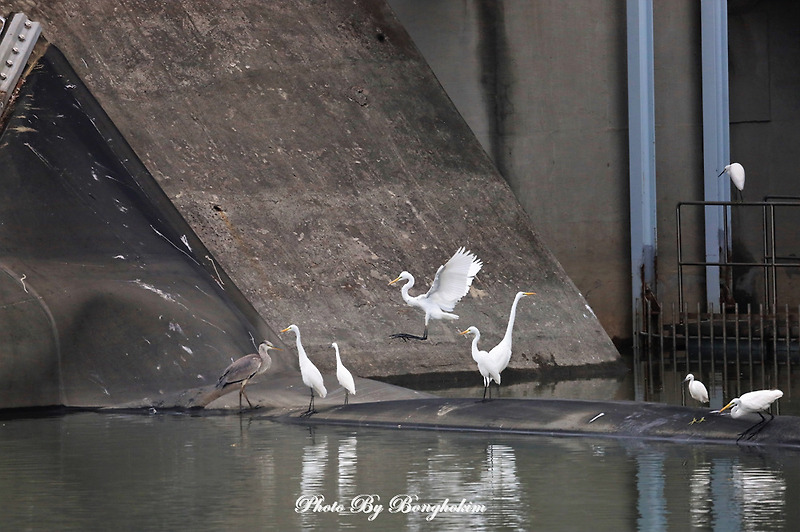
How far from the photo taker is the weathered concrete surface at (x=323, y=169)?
17812 mm

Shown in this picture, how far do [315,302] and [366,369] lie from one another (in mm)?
1252

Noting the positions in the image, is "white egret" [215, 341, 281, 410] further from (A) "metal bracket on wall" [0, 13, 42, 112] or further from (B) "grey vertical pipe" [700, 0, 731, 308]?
(B) "grey vertical pipe" [700, 0, 731, 308]

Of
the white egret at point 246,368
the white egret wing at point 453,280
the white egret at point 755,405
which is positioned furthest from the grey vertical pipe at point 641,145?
the white egret at point 755,405

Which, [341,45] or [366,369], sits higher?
[341,45]

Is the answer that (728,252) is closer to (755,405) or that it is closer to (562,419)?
(562,419)

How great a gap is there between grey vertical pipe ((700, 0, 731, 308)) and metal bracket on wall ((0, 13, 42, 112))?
9.92 metres

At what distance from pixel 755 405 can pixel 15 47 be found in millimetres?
10333

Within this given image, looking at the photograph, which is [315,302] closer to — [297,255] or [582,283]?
[297,255]

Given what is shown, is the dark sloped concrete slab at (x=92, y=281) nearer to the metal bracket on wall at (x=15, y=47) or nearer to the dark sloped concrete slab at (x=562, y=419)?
the metal bracket on wall at (x=15, y=47)

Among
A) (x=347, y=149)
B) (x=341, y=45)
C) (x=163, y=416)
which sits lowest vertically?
(x=163, y=416)

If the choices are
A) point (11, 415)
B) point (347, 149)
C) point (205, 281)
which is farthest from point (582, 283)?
point (11, 415)

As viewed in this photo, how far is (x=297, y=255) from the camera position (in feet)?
59.6

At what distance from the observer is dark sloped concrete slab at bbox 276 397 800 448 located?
38.0 ft

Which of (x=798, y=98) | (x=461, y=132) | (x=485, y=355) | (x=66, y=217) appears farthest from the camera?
(x=798, y=98)
